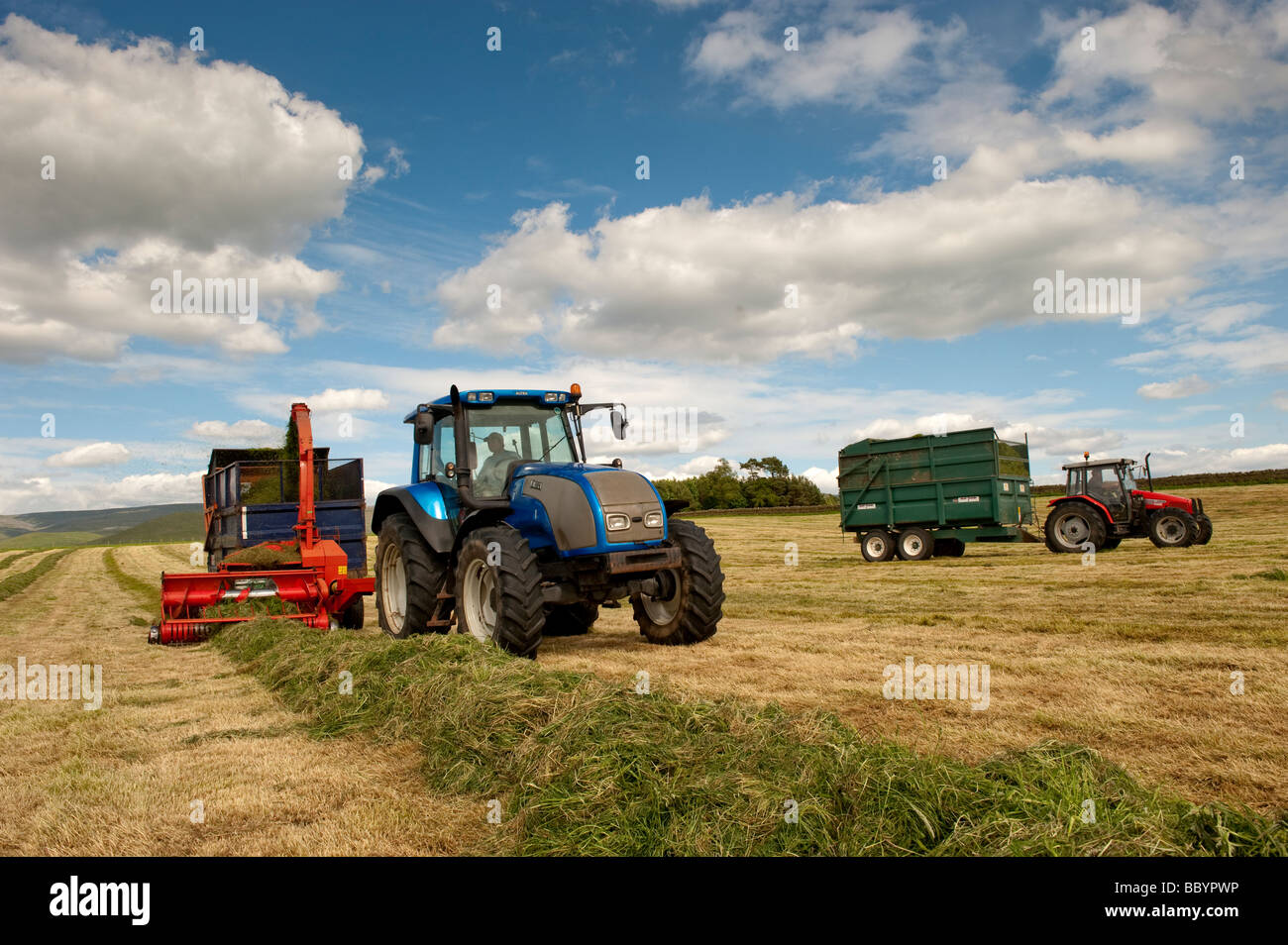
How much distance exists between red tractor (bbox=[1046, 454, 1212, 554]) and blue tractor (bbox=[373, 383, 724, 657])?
39.5 feet

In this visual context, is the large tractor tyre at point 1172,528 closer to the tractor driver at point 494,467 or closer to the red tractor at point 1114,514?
the red tractor at point 1114,514

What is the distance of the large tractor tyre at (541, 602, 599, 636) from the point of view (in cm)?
874

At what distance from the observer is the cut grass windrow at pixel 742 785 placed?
270 cm

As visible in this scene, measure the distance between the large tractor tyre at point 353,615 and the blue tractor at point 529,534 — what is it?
6.44ft

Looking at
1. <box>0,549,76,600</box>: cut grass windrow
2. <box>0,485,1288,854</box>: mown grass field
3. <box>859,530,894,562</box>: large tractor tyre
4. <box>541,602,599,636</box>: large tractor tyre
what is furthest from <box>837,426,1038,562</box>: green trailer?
<box>0,549,76,600</box>: cut grass windrow

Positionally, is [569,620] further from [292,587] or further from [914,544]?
[914,544]

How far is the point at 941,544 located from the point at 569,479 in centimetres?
1379

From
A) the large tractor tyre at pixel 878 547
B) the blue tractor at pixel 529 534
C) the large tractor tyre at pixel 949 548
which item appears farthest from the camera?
the large tractor tyre at pixel 878 547

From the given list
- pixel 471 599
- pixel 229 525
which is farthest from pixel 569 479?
pixel 229 525

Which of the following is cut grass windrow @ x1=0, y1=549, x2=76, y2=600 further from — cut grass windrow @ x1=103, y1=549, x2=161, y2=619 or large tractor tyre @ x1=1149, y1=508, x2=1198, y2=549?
large tractor tyre @ x1=1149, y1=508, x2=1198, y2=549

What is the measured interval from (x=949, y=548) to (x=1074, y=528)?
8.67ft

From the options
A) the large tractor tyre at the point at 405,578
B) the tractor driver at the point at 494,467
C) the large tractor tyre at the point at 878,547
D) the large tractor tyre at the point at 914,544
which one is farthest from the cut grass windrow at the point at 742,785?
the large tractor tyre at the point at 878,547

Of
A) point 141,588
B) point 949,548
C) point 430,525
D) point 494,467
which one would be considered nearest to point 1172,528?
point 949,548
